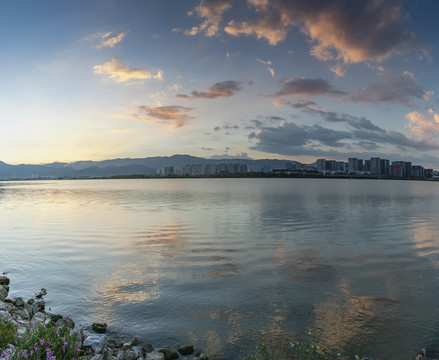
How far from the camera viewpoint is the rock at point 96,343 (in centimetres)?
970

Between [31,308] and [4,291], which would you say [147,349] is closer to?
[31,308]

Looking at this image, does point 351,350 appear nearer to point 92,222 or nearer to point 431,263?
point 431,263

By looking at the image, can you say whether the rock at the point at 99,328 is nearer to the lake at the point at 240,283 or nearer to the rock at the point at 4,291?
the lake at the point at 240,283

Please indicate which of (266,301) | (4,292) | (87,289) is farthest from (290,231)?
(4,292)

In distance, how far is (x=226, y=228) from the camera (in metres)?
37.3

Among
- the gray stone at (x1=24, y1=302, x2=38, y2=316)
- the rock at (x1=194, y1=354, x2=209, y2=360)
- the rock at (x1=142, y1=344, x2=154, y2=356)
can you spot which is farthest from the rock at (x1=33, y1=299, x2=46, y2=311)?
the rock at (x1=194, y1=354, x2=209, y2=360)

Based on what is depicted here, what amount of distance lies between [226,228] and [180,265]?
1645 cm

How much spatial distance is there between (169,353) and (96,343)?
2.35 m

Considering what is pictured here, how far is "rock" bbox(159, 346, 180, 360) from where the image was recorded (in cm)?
1048

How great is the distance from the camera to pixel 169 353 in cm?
1052

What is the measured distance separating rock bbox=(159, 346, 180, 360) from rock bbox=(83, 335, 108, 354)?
1877mm

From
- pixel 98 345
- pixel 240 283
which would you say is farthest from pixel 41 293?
pixel 240 283

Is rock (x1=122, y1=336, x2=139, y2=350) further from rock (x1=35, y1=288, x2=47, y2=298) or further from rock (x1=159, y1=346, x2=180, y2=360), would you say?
rock (x1=35, y1=288, x2=47, y2=298)

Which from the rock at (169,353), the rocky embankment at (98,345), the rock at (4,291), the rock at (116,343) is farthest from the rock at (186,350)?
the rock at (4,291)
